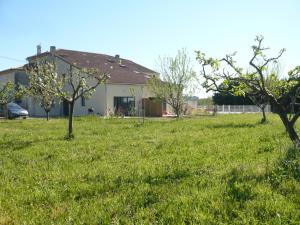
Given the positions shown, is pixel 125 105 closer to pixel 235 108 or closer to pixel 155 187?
pixel 235 108

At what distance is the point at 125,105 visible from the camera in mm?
41625

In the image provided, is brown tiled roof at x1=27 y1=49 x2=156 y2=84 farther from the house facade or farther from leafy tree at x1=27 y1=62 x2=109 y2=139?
leafy tree at x1=27 y1=62 x2=109 y2=139

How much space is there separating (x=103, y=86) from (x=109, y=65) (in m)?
7.55

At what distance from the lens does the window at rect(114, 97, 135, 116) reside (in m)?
40.0

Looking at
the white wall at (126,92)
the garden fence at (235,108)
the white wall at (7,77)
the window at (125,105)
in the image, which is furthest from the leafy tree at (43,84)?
the garden fence at (235,108)

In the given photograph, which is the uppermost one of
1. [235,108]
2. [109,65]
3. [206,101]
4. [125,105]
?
[109,65]

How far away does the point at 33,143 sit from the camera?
1415 cm

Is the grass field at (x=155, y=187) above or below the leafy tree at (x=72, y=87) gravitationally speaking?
below

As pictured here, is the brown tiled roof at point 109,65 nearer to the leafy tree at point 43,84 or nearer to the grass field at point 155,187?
the leafy tree at point 43,84

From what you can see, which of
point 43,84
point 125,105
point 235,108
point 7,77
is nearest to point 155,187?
point 43,84

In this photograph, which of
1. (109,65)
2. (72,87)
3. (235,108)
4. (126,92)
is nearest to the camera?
(72,87)

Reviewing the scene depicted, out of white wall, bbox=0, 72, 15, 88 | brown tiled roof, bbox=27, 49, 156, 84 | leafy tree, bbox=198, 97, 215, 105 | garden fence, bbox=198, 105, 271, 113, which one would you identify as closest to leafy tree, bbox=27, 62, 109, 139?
brown tiled roof, bbox=27, 49, 156, 84

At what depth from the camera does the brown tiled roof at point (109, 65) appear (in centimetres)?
4222

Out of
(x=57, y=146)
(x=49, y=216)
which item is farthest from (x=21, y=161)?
(x=49, y=216)
